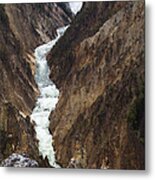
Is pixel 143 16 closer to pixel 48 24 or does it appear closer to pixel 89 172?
pixel 48 24

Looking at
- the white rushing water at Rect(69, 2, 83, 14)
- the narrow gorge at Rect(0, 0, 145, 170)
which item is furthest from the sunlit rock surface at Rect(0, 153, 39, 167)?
the white rushing water at Rect(69, 2, 83, 14)

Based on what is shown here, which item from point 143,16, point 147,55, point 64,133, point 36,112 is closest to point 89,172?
point 64,133

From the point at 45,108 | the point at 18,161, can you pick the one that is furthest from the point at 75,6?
the point at 18,161

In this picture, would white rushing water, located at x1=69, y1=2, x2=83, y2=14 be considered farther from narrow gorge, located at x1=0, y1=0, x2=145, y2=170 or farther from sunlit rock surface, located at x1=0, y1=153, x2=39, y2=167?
sunlit rock surface, located at x1=0, y1=153, x2=39, y2=167

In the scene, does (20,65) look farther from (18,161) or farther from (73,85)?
(18,161)

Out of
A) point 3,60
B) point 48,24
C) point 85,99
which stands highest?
point 48,24

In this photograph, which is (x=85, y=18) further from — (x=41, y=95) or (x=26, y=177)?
(x=26, y=177)

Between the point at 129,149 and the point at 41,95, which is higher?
the point at 41,95

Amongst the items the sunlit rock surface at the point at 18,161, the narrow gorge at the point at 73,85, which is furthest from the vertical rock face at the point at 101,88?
the sunlit rock surface at the point at 18,161
